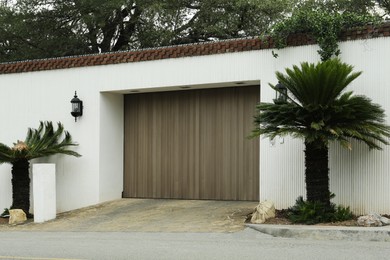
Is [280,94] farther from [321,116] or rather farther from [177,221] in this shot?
[177,221]

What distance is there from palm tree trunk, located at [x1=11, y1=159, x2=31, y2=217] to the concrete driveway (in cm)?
101

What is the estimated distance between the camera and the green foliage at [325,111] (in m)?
11.7

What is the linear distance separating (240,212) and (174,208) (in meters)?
1.89

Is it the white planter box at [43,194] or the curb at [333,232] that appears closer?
the curb at [333,232]

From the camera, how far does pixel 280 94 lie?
13.6 meters

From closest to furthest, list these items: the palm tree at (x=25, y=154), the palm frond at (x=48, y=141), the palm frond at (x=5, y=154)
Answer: the palm frond at (x=5, y=154) → the palm tree at (x=25, y=154) → the palm frond at (x=48, y=141)

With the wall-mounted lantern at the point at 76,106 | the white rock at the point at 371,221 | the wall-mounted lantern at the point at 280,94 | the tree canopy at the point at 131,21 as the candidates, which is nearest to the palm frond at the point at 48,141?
the wall-mounted lantern at the point at 76,106

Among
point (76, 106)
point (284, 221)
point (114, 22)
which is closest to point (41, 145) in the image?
point (76, 106)

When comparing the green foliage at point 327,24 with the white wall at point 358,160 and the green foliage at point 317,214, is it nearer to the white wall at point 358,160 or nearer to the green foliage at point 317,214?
the white wall at point 358,160

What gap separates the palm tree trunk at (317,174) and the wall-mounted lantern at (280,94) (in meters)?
1.02

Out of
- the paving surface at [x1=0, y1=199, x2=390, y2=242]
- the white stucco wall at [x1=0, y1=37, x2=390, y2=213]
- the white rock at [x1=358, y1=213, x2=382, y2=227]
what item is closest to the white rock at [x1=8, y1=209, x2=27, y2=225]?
the paving surface at [x1=0, y1=199, x2=390, y2=242]

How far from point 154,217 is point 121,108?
14.8ft

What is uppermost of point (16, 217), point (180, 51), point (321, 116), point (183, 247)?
point (180, 51)

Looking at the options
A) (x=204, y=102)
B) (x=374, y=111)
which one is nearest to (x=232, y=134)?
(x=204, y=102)
